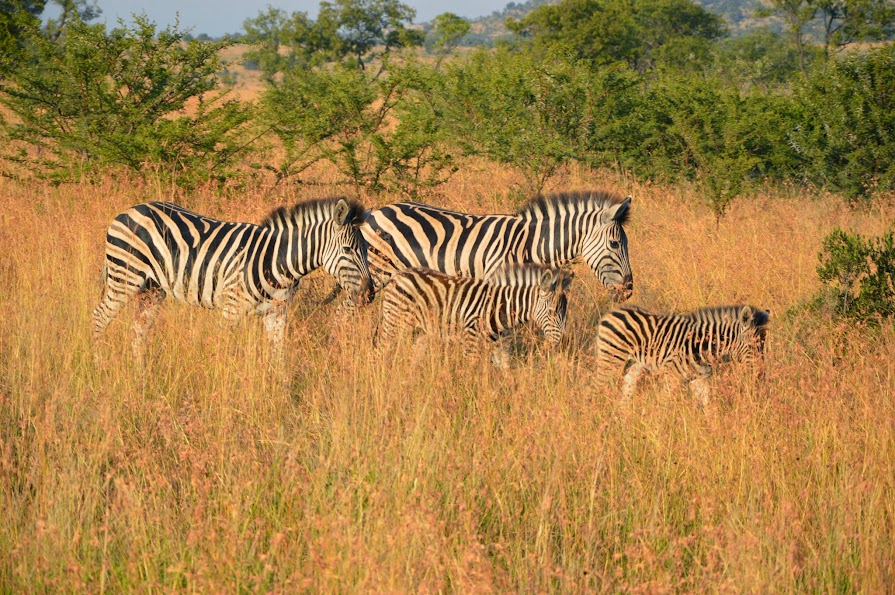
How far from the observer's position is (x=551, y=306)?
22.6ft

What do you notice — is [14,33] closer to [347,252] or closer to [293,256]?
[293,256]

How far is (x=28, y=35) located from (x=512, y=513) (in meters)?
14.4

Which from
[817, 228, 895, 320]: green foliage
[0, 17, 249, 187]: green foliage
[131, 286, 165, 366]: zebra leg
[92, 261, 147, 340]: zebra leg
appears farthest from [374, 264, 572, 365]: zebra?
[0, 17, 249, 187]: green foliage

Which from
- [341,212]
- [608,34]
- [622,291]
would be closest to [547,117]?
[622,291]

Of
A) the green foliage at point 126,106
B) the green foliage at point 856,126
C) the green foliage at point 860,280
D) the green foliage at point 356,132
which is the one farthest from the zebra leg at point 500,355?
the green foliage at point 856,126

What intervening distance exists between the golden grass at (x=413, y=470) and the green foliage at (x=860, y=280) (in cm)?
30

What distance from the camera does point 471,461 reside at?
15.7 feet

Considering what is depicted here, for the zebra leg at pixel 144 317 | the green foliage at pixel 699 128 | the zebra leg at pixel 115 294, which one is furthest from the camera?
the green foliage at pixel 699 128

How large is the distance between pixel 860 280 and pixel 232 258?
16.8 ft

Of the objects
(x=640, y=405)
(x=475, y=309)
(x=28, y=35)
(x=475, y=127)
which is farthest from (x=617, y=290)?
(x=28, y=35)

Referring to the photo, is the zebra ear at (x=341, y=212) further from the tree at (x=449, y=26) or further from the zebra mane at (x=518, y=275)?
the tree at (x=449, y=26)

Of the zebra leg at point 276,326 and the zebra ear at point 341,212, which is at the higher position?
the zebra ear at point 341,212

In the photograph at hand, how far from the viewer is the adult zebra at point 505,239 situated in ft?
26.2

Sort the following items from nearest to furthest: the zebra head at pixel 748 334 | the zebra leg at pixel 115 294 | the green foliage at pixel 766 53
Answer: the zebra head at pixel 748 334, the zebra leg at pixel 115 294, the green foliage at pixel 766 53
